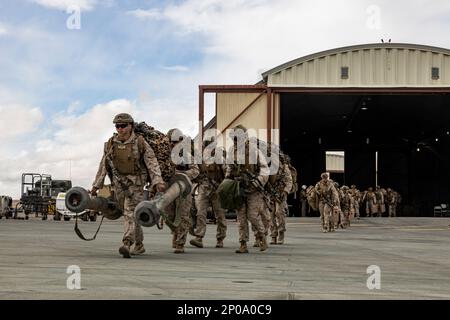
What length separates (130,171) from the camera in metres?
11.0

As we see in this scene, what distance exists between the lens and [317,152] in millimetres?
64375

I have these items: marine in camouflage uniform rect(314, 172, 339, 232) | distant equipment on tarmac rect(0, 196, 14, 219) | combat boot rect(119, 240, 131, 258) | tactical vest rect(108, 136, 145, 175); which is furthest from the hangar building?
combat boot rect(119, 240, 131, 258)

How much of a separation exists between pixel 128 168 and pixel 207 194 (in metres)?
3.57

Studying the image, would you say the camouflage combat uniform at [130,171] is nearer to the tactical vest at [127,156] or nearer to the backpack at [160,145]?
the tactical vest at [127,156]

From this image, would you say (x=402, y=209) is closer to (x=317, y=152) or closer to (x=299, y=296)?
(x=317, y=152)

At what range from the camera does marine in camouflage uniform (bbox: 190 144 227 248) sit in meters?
14.1

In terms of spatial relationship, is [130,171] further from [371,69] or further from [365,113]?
[365,113]

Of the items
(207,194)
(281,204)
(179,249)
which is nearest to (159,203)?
(179,249)

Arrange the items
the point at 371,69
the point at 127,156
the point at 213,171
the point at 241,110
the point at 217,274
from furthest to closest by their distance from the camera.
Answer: the point at 241,110 → the point at 371,69 → the point at 213,171 → the point at 127,156 → the point at 217,274

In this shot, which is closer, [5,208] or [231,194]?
[231,194]

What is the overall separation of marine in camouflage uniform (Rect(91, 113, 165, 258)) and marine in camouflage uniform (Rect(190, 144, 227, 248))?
2.97 meters

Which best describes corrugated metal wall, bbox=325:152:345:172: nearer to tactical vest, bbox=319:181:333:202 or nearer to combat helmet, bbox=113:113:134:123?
tactical vest, bbox=319:181:333:202
